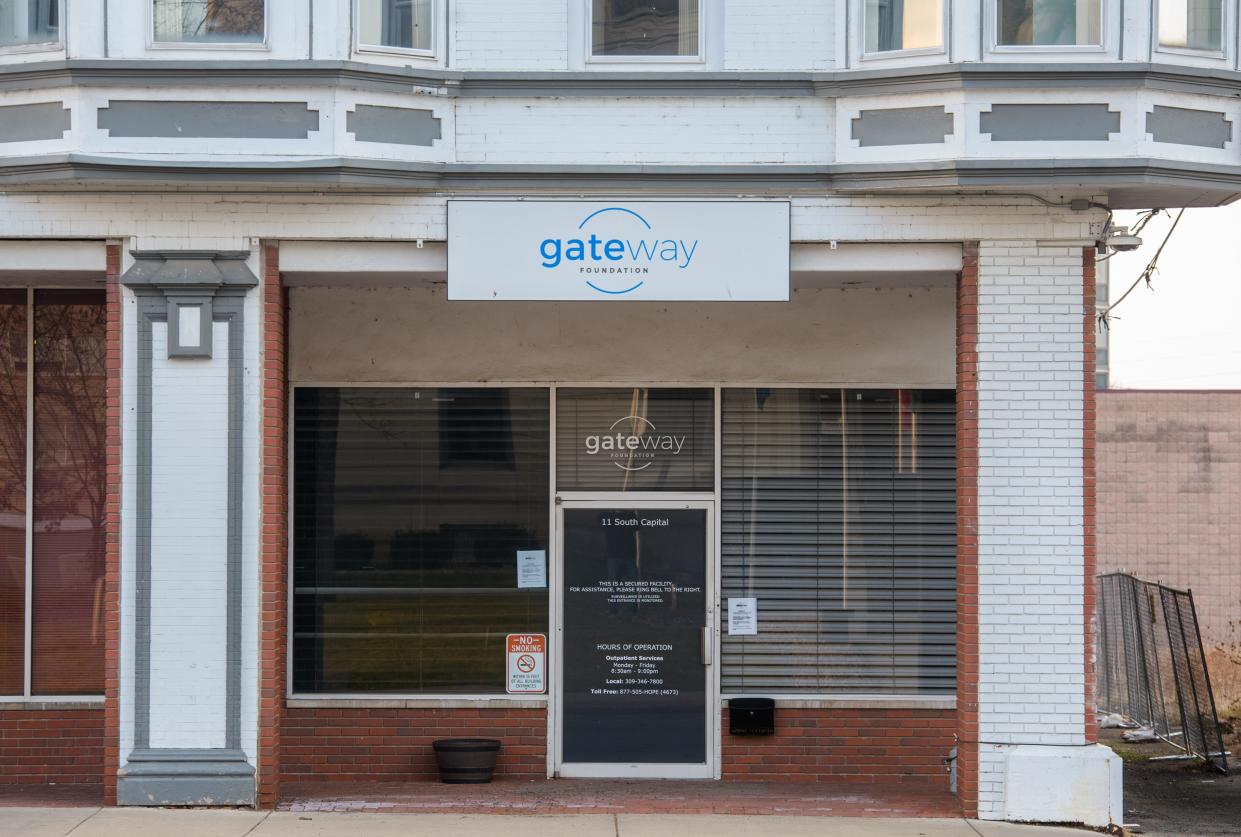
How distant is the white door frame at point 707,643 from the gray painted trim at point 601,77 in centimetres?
321

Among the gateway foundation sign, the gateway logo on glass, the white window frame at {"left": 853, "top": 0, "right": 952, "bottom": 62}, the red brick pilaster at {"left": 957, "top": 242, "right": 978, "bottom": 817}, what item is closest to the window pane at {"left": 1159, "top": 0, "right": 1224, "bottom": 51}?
the white window frame at {"left": 853, "top": 0, "right": 952, "bottom": 62}

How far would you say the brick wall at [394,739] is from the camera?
10.9 m

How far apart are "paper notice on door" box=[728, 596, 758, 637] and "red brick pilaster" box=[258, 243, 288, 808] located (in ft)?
11.2

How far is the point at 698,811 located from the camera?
9766mm

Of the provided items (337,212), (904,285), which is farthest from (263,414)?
(904,285)

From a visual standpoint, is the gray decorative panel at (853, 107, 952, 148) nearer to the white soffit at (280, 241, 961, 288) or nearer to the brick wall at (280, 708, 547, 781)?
the white soffit at (280, 241, 961, 288)

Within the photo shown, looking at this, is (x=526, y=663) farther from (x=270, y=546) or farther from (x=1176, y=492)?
(x=1176, y=492)

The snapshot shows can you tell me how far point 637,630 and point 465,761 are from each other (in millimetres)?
1598

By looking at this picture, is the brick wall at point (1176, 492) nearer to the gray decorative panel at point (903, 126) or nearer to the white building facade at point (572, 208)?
the white building facade at point (572, 208)

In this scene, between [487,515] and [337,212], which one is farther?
[487,515]

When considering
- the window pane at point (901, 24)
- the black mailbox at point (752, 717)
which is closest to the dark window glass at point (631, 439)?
the black mailbox at point (752, 717)

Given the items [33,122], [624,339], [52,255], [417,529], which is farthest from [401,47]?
[417,529]

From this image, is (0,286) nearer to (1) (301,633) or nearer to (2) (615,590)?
(1) (301,633)

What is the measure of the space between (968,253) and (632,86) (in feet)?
7.89
